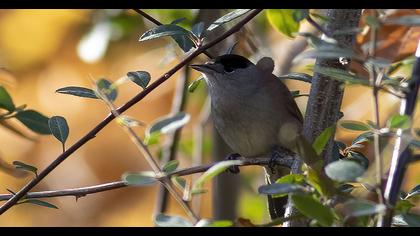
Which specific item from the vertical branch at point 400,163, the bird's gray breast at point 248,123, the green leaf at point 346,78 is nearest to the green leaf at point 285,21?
the green leaf at point 346,78

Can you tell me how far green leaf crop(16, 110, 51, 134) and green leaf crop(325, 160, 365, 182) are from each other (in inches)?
48.2

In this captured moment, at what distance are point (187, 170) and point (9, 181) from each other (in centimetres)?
384

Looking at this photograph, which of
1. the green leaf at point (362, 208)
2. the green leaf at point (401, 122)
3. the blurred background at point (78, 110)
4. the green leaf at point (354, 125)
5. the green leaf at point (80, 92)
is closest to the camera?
the green leaf at point (362, 208)

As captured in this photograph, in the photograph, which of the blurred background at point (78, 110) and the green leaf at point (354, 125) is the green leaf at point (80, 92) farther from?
the blurred background at point (78, 110)

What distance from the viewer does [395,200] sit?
1526 mm

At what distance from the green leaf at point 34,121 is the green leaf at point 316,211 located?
3.91 feet

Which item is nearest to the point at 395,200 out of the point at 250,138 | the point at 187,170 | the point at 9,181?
the point at 187,170

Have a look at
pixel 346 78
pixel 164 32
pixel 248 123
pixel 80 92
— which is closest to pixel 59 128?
pixel 80 92

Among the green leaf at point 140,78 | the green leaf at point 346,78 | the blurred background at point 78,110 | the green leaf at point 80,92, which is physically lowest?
the blurred background at point 78,110

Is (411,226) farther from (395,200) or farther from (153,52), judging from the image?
(153,52)

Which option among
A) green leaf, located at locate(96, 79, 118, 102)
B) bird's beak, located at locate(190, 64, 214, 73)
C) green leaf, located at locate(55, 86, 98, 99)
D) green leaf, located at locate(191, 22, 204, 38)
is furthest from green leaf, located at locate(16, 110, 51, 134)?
bird's beak, located at locate(190, 64, 214, 73)

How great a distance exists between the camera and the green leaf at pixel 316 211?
5.06 ft

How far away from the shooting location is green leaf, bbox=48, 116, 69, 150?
7.61 ft

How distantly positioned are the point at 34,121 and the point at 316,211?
4.03 feet
